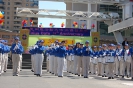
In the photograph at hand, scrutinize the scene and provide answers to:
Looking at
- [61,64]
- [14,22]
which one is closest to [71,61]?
[61,64]

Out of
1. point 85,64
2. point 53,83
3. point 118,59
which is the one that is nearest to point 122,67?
point 118,59

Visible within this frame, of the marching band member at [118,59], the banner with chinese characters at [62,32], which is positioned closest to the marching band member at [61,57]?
the marching band member at [118,59]

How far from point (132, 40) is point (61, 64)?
3899 cm

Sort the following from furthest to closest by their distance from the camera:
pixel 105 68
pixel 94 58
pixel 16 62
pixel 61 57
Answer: pixel 94 58 → pixel 105 68 → pixel 61 57 → pixel 16 62

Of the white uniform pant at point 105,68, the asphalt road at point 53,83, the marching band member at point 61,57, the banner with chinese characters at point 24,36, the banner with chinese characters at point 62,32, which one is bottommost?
the asphalt road at point 53,83

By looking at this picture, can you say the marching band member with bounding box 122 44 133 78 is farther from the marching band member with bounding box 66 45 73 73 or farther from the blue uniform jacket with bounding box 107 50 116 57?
the marching band member with bounding box 66 45 73 73

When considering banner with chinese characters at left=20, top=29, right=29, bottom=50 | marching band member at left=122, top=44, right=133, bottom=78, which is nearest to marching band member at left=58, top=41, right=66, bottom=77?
marching band member at left=122, top=44, right=133, bottom=78

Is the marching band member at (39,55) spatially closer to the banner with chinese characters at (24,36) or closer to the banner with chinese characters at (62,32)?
the banner with chinese characters at (24,36)

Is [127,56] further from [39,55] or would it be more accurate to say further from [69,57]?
[39,55]

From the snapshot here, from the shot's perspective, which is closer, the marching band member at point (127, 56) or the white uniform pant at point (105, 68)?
the marching band member at point (127, 56)

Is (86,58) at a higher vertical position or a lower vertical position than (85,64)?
higher

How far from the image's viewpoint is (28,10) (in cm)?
3184

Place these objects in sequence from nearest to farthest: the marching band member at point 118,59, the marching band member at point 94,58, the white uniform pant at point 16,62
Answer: the white uniform pant at point 16,62 < the marching band member at point 118,59 < the marching band member at point 94,58

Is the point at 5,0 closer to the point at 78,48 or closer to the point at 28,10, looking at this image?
the point at 28,10
